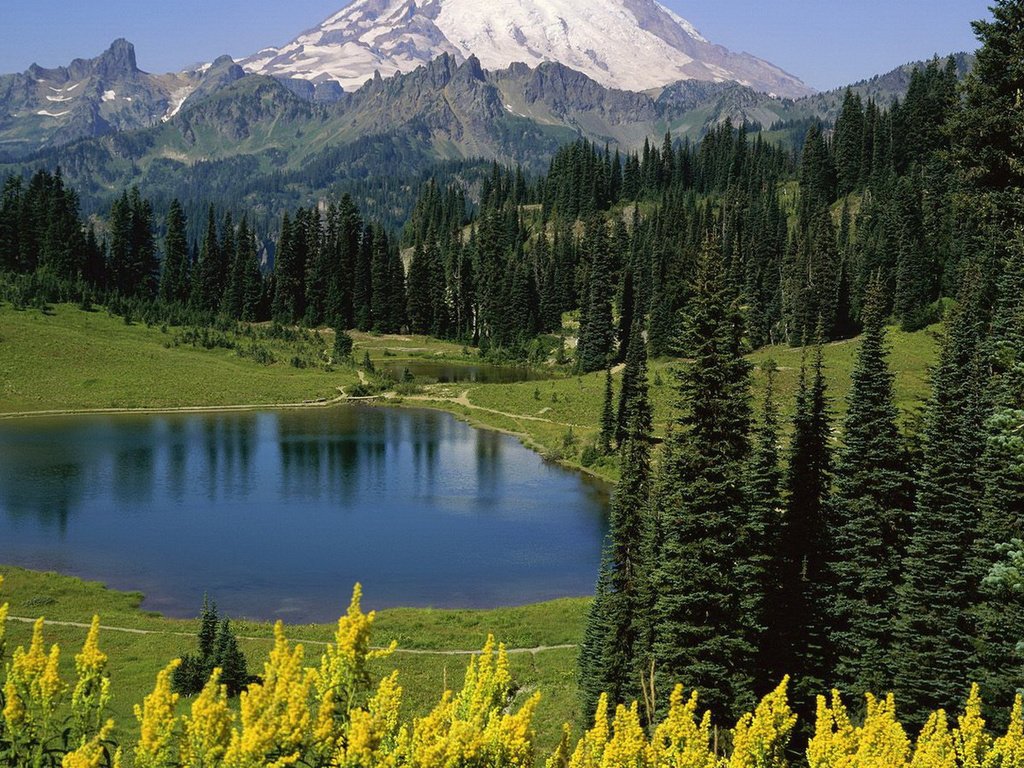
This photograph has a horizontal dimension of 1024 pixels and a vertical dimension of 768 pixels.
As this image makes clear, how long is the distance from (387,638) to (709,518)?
18.4 metres

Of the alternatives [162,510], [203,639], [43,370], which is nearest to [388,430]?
[162,510]

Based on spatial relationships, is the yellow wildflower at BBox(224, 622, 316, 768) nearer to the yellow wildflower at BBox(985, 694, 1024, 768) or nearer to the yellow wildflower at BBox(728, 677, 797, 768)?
the yellow wildflower at BBox(728, 677, 797, 768)

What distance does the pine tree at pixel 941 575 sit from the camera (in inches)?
1211

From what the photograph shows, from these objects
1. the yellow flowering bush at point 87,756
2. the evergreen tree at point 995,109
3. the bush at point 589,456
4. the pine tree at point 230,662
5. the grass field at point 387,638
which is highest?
the evergreen tree at point 995,109

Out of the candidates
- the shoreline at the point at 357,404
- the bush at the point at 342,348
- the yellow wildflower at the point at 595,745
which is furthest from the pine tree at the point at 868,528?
the bush at the point at 342,348

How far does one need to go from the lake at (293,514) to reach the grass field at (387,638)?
3247 millimetres

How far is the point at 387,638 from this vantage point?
40969mm

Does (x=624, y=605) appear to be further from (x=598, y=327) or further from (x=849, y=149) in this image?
(x=849, y=149)

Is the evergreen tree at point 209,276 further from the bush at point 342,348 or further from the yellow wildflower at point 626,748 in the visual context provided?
the yellow wildflower at point 626,748

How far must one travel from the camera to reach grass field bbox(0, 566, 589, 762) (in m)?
34.6

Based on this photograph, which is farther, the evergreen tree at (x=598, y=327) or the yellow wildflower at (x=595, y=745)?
the evergreen tree at (x=598, y=327)

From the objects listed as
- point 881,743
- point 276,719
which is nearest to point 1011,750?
point 881,743

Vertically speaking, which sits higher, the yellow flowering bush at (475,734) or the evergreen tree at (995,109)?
the evergreen tree at (995,109)

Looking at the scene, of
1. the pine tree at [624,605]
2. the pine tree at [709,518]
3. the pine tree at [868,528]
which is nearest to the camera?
the pine tree at [709,518]
